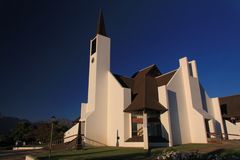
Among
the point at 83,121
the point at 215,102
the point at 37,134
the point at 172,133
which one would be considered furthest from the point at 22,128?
the point at 215,102

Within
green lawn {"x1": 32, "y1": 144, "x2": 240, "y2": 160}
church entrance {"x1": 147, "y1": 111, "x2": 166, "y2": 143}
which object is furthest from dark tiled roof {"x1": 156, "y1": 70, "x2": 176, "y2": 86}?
green lawn {"x1": 32, "y1": 144, "x2": 240, "y2": 160}

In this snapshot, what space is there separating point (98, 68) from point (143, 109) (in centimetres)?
1010

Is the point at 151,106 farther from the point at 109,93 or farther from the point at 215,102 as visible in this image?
the point at 215,102

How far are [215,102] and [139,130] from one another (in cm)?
1482

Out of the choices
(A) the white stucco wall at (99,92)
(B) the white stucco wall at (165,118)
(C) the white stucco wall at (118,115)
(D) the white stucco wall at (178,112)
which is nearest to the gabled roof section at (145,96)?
(B) the white stucco wall at (165,118)

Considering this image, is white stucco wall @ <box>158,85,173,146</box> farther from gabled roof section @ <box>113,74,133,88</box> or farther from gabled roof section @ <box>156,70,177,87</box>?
gabled roof section @ <box>113,74,133,88</box>

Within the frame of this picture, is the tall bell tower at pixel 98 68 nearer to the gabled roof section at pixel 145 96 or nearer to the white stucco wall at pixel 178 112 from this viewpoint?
the gabled roof section at pixel 145 96

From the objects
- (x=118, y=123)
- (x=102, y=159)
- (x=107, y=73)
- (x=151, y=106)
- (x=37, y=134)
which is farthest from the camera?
(x=37, y=134)

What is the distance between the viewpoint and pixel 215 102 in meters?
31.7

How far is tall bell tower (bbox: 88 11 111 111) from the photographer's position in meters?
28.0

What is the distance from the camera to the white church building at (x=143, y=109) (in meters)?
23.8

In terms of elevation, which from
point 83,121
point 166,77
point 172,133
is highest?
point 166,77

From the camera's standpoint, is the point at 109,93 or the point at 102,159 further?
the point at 109,93

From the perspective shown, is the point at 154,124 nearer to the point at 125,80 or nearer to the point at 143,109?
the point at 143,109
